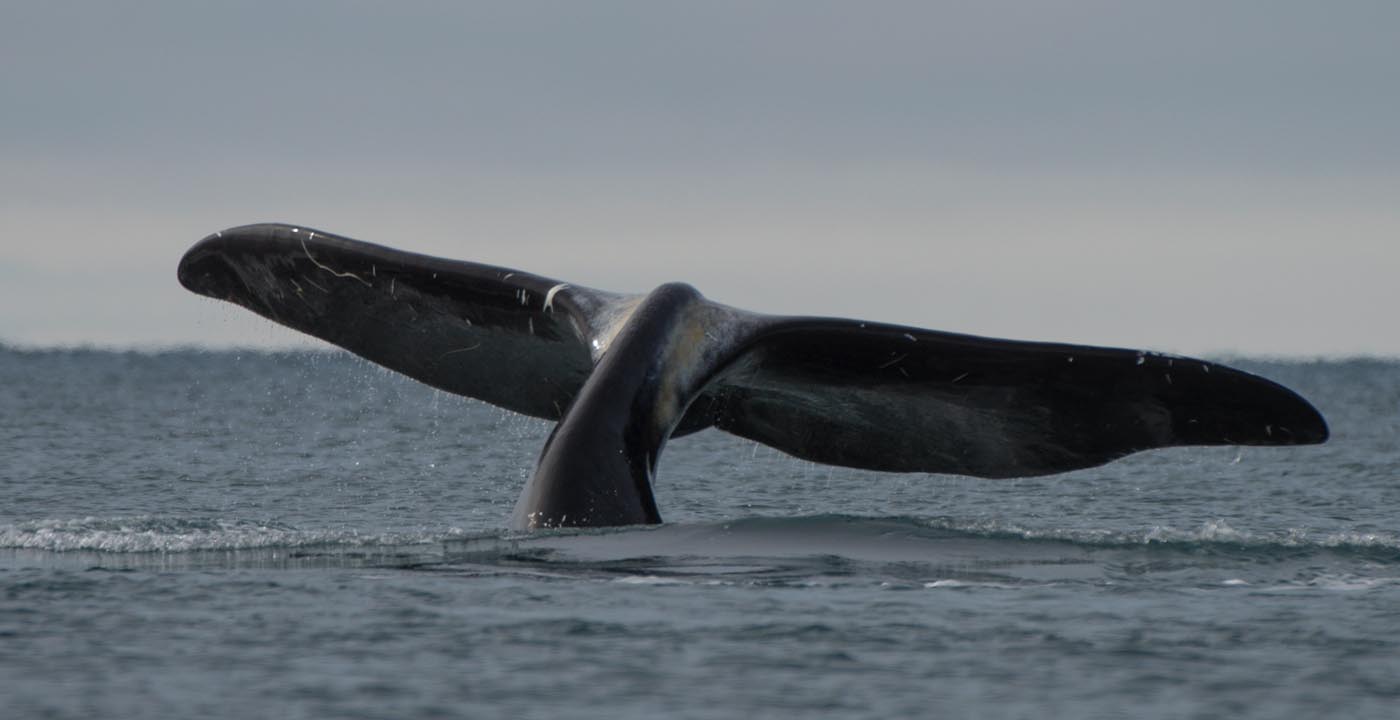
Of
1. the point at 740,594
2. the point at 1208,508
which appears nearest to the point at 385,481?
the point at 1208,508

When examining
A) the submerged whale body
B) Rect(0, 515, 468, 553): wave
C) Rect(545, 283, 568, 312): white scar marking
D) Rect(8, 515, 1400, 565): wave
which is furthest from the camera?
Rect(0, 515, 468, 553): wave

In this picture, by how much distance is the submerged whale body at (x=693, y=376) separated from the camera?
13.2 m

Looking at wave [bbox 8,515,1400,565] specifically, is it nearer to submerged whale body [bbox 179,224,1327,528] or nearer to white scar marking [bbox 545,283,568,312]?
submerged whale body [bbox 179,224,1327,528]

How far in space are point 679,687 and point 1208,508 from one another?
13524 millimetres

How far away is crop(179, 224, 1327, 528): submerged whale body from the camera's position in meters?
13.2

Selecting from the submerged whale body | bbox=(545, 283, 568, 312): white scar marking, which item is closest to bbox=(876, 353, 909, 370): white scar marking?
the submerged whale body

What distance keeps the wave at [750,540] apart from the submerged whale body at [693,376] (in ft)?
0.83

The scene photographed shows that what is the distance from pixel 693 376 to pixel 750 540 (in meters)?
1.30

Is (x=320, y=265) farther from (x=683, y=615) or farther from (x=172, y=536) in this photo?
(x=683, y=615)

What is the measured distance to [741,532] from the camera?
1484 centimetres

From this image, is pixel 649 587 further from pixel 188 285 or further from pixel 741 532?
pixel 188 285

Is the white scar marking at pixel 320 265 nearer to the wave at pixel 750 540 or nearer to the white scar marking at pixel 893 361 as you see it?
the wave at pixel 750 540

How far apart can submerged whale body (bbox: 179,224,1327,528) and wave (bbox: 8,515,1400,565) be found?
0.25 meters

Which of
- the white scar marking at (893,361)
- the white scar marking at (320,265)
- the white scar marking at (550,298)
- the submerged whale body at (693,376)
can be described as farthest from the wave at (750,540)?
the white scar marking at (320,265)
